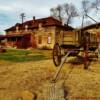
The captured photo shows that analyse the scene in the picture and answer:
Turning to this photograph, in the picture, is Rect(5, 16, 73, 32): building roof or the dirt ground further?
Rect(5, 16, 73, 32): building roof

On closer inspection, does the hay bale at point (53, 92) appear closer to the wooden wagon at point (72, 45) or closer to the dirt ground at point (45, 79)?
the dirt ground at point (45, 79)

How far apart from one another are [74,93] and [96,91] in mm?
1113

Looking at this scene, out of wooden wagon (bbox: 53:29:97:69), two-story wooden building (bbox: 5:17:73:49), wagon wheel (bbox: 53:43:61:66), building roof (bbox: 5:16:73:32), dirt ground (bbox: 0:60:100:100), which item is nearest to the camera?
dirt ground (bbox: 0:60:100:100)

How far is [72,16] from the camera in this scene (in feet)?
256

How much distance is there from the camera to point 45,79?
16.2 m

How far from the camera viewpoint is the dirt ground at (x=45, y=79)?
1397 cm

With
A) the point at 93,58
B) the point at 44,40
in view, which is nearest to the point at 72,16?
the point at 44,40

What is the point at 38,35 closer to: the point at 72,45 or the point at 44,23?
the point at 44,23

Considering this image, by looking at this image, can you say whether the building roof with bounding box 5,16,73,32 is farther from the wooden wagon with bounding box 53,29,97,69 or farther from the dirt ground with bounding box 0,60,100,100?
the dirt ground with bounding box 0,60,100,100

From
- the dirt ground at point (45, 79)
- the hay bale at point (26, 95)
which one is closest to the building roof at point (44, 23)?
the dirt ground at point (45, 79)

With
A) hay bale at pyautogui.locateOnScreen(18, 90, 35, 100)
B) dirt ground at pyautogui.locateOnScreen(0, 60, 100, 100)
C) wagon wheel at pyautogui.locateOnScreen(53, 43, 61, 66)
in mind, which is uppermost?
wagon wheel at pyautogui.locateOnScreen(53, 43, 61, 66)

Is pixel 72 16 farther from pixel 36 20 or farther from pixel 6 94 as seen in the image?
pixel 6 94

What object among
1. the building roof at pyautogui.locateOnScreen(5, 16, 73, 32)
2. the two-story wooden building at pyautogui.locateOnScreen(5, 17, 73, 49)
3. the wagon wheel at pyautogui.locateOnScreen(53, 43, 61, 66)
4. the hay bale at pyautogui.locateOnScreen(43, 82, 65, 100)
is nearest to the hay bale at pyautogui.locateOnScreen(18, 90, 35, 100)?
the hay bale at pyautogui.locateOnScreen(43, 82, 65, 100)

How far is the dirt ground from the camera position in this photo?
13969 mm
